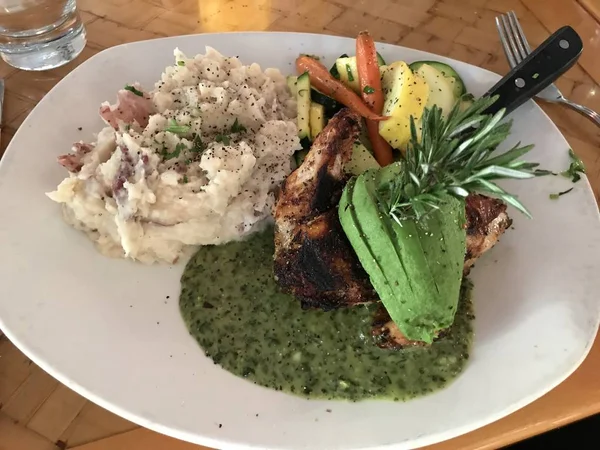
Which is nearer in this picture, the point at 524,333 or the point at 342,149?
the point at 524,333

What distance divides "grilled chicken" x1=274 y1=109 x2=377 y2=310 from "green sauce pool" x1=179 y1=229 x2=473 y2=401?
13cm

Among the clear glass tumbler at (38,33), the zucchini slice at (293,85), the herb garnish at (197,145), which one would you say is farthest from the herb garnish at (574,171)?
the clear glass tumbler at (38,33)

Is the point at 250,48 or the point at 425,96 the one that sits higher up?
the point at 425,96

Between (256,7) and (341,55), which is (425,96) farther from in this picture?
(256,7)

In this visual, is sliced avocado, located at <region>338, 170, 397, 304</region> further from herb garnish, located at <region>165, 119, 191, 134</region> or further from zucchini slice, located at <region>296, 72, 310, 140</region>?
herb garnish, located at <region>165, 119, 191, 134</region>

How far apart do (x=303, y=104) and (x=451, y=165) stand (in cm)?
116

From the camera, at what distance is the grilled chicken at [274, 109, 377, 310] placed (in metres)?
2.22

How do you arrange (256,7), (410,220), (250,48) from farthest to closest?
(256,7) → (250,48) → (410,220)

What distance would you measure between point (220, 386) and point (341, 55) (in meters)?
2.07

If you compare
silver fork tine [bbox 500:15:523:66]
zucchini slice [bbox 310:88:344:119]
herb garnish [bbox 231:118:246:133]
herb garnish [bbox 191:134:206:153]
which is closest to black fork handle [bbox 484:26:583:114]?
silver fork tine [bbox 500:15:523:66]

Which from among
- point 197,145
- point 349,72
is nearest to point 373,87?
point 349,72

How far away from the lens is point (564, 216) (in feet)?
8.39

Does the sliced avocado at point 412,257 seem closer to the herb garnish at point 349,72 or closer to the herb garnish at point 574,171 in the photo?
the herb garnish at point 574,171

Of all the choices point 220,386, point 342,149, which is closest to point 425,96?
point 342,149
